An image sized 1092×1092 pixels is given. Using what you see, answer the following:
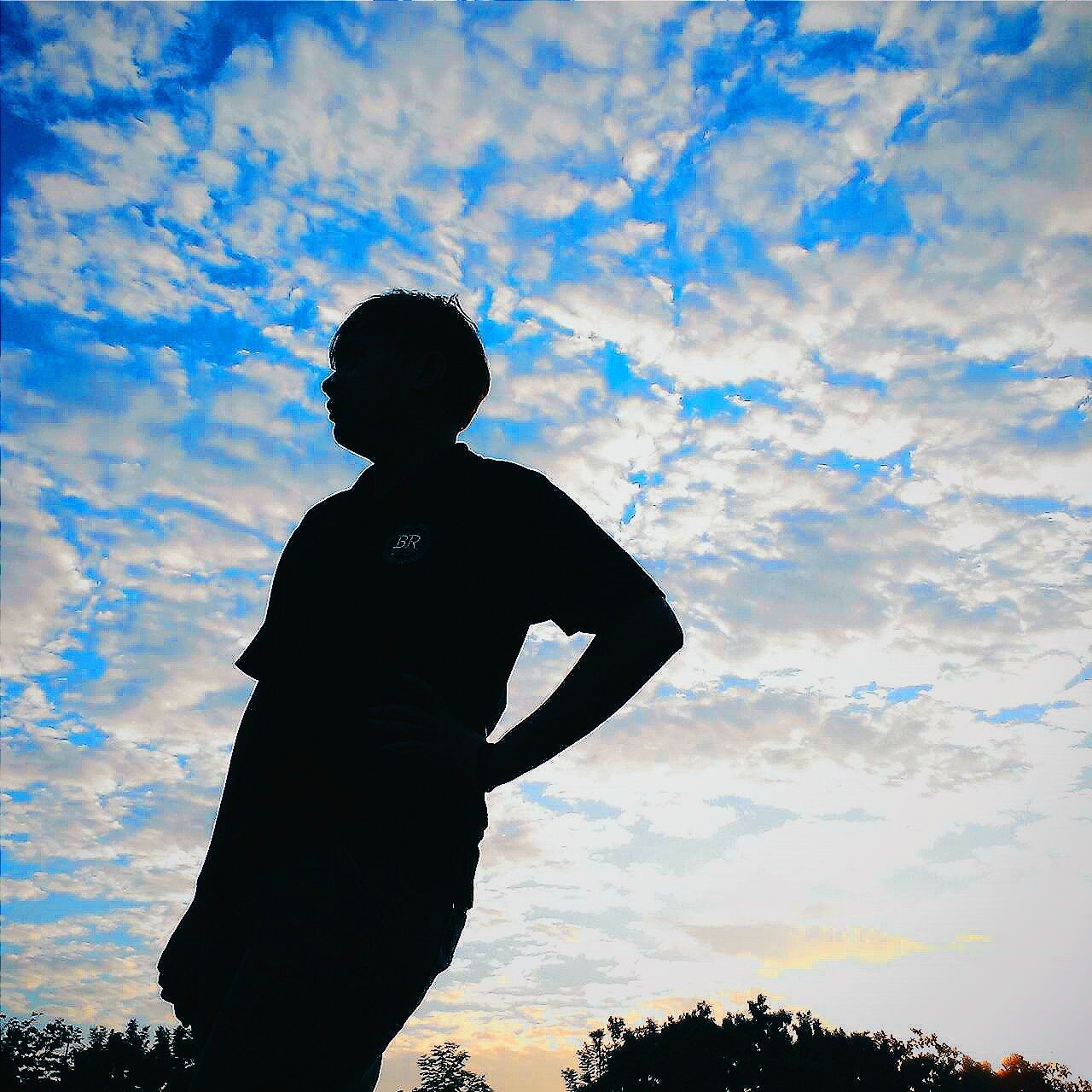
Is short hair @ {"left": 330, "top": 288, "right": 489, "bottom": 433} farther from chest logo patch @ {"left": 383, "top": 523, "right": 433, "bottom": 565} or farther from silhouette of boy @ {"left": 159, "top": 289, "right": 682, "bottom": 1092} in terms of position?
chest logo patch @ {"left": 383, "top": 523, "right": 433, "bottom": 565}

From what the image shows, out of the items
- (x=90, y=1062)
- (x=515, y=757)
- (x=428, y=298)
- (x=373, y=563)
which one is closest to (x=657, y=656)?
(x=515, y=757)

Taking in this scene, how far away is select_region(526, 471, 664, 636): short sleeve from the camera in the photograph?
A: 2.38 metres

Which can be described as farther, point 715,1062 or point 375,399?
point 715,1062

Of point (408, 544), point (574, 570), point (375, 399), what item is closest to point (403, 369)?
point (375, 399)

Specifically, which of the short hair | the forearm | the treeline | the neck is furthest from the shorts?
the treeline

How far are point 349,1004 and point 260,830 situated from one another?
0.50 m

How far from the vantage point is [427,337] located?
315cm

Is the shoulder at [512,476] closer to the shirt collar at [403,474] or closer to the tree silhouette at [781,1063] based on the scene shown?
the shirt collar at [403,474]

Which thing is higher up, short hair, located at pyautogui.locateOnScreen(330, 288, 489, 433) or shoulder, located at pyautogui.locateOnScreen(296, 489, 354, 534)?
short hair, located at pyautogui.locateOnScreen(330, 288, 489, 433)

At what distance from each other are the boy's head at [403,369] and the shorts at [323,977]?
1.51 m

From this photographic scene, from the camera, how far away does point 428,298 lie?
3.28 meters

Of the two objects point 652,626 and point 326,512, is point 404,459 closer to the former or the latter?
point 326,512

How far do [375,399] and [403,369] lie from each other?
0.15 meters

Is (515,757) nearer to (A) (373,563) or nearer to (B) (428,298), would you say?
(A) (373,563)
